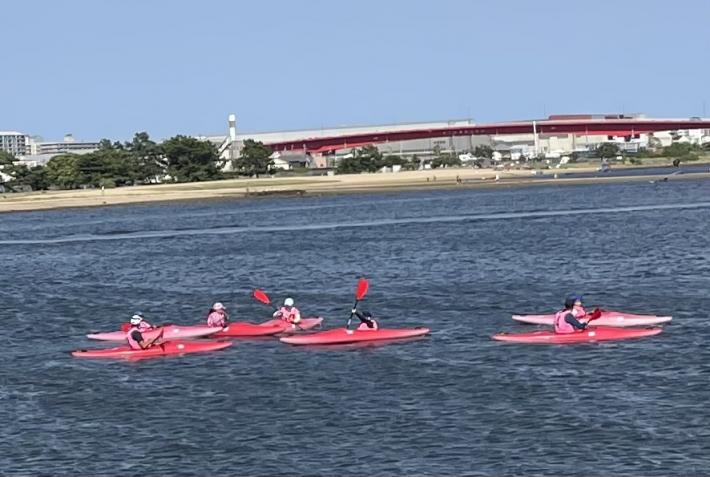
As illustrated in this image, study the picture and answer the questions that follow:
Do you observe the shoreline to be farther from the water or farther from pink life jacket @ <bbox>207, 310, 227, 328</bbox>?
pink life jacket @ <bbox>207, 310, 227, 328</bbox>

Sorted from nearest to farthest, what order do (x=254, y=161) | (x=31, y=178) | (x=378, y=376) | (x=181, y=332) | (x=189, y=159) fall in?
(x=378, y=376)
(x=181, y=332)
(x=31, y=178)
(x=189, y=159)
(x=254, y=161)

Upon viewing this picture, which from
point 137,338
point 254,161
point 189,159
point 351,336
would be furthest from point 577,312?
point 254,161

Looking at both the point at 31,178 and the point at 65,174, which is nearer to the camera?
the point at 65,174

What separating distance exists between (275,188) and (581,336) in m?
127

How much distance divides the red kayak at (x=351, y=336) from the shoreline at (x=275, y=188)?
106188 millimetres

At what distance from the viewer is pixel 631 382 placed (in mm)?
32406

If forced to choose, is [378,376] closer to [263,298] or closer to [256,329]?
[256,329]

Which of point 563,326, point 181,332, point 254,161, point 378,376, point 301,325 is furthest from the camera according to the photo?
point 254,161

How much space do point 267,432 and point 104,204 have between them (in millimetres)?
119126

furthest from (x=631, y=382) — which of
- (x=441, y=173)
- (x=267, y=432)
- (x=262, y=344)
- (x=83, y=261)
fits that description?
(x=441, y=173)

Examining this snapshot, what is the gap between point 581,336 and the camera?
38.3 m

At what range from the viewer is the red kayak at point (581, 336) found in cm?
3819

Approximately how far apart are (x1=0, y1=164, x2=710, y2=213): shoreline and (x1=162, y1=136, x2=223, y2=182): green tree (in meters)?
3.61

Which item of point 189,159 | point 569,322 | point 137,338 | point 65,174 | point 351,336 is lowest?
point 351,336
